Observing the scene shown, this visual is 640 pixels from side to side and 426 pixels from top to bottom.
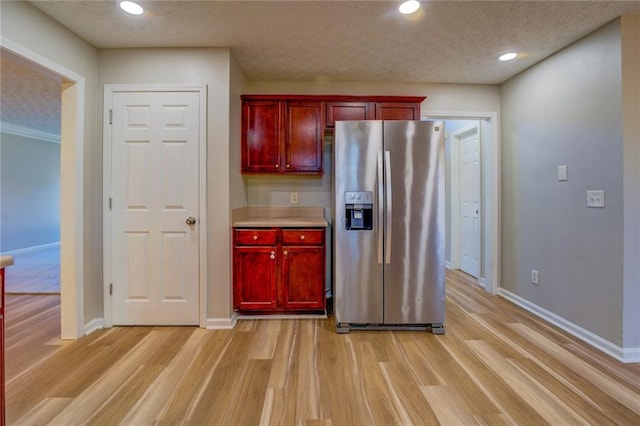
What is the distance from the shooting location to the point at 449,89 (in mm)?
3457

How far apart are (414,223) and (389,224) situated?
0.22 metres

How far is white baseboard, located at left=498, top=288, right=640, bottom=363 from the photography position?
2.12 m

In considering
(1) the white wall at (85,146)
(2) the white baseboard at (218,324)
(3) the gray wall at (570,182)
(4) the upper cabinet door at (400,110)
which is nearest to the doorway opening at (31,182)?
(1) the white wall at (85,146)

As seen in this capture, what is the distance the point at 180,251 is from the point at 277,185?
1.23 meters

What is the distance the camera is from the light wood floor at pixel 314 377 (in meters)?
1.59

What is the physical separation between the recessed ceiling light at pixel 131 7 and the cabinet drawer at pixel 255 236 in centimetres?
177

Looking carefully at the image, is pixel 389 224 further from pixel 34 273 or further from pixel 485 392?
pixel 34 273

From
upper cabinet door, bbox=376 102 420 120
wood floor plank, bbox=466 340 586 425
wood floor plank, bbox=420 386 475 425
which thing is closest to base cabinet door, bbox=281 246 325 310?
wood floor plank, bbox=420 386 475 425

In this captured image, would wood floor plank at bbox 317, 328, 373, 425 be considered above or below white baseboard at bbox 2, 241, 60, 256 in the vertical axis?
below

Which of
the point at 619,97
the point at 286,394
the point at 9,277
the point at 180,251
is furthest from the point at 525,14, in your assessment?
the point at 9,277

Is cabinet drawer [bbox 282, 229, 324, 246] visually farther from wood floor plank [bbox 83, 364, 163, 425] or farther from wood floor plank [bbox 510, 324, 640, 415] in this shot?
wood floor plank [bbox 510, 324, 640, 415]

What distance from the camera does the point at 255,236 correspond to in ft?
9.04

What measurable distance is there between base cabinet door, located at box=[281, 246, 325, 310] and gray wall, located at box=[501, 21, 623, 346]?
2.13 meters

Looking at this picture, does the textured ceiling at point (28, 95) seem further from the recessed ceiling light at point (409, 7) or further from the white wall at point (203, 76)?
the recessed ceiling light at point (409, 7)
